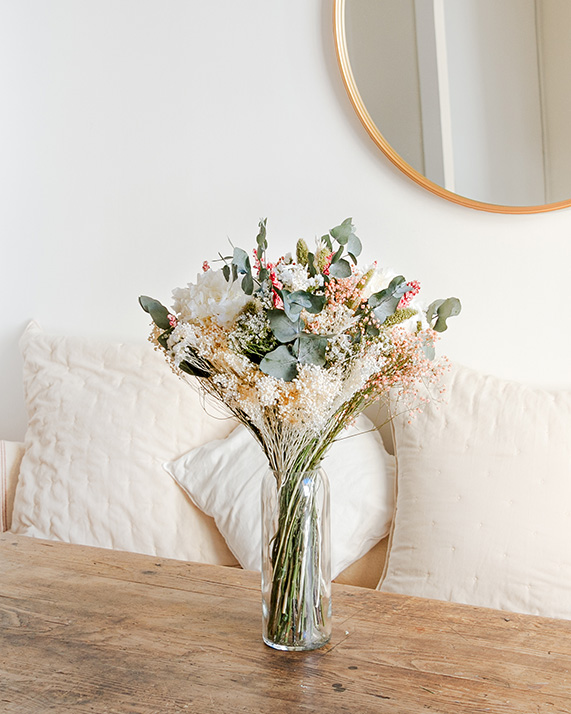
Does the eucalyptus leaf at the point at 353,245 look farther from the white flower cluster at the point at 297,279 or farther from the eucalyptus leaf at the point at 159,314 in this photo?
the eucalyptus leaf at the point at 159,314

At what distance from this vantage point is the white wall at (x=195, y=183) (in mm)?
1751

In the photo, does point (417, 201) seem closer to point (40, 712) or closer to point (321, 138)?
point (321, 138)

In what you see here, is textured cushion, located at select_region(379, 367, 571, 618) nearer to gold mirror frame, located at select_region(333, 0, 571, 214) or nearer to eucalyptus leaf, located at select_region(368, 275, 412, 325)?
gold mirror frame, located at select_region(333, 0, 571, 214)

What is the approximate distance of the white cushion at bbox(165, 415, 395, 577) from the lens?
5.31ft

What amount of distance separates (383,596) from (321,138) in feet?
3.87

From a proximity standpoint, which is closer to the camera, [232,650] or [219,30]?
[232,650]

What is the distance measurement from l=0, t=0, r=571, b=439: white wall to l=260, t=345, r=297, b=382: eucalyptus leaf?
103cm

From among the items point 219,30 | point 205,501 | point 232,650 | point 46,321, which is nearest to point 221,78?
point 219,30

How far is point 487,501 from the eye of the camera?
150 cm

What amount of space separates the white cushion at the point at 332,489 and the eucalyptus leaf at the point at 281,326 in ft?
2.47

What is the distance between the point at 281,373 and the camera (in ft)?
2.76

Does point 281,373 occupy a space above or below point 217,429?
above

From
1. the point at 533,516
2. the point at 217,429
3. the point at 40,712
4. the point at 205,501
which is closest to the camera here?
the point at 40,712

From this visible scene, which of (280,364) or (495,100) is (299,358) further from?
(495,100)
